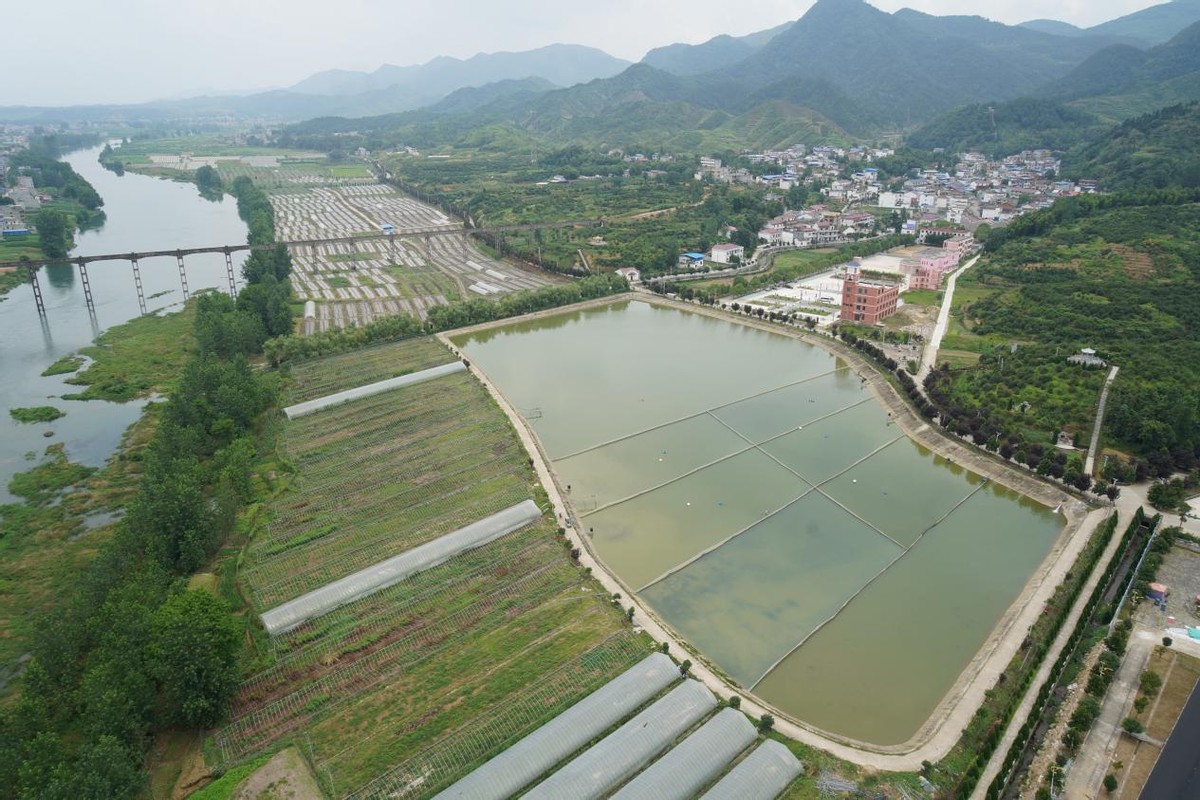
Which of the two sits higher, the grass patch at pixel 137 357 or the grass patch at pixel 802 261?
the grass patch at pixel 802 261

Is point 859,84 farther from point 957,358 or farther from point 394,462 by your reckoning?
point 394,462

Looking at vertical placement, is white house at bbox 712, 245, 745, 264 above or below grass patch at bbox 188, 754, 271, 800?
above

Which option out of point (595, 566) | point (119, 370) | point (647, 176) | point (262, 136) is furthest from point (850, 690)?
point (262, 136)

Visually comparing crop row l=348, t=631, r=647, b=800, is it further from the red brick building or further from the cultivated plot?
the cultivated plot

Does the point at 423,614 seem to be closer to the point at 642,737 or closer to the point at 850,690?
the point at 642,737

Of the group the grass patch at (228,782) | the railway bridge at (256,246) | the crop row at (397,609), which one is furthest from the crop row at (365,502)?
the railway bridge at (256,246)

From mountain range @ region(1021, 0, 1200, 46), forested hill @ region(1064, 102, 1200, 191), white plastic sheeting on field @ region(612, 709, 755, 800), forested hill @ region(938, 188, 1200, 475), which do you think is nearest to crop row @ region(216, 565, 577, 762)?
white plastic sheeting on field @ region(612, 709, 755, 800)

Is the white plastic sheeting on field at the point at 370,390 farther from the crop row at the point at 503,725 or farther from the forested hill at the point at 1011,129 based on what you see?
the forested hill at the point at 1011,129
